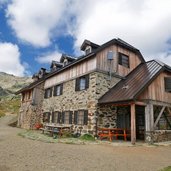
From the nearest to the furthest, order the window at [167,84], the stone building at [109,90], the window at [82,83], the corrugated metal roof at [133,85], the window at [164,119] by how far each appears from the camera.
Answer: the corrugated metal roof at [133,85] → the stone building at [109,90] → the window at [167,84] → the window at [164,119] → the window at [82,83]

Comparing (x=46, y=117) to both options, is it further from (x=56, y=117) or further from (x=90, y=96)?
(x=90, y=96)

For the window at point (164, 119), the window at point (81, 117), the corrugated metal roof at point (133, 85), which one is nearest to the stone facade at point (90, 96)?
the window at point (81, 117)

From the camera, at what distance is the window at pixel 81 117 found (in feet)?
47.7

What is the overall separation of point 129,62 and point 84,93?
16.4ft

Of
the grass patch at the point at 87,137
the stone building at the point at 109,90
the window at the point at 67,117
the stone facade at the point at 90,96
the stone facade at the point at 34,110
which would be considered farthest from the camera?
the stone facade at the point at 34,110

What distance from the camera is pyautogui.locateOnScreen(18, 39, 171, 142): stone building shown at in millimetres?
12750

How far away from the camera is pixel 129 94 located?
40.0ft

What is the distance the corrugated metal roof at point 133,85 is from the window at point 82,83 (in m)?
1.95

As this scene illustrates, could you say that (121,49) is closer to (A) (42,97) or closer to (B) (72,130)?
(B) (72,130)

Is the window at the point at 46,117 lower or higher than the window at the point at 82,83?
lower

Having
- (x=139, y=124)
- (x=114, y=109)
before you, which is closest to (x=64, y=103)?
(x=114, y=109)

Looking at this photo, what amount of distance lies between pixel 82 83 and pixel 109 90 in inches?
99.6

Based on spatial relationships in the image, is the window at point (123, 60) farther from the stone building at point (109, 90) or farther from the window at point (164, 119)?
the window at point (164, 119)

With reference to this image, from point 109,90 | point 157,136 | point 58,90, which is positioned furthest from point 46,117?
point 157,136
